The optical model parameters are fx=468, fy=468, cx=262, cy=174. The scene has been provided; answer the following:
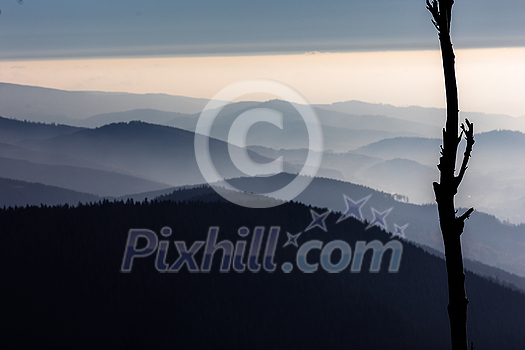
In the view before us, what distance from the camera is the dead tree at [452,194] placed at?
10.4 meters

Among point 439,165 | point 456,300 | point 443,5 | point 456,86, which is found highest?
point 443,5

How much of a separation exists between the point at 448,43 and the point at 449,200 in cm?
359

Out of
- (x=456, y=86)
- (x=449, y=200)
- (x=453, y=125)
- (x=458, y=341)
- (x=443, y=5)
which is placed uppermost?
(x=443, y=5)

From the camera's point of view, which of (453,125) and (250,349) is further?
(250,349)

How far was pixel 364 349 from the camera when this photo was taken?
655 feet

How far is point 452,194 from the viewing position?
10.5 m

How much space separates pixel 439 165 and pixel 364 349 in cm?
20693

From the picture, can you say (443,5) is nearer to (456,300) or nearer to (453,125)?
(453,125)

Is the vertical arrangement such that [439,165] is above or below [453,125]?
→ below

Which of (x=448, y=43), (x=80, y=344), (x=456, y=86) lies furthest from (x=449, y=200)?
(x=80, y=344)

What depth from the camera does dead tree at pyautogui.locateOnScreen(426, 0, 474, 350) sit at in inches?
411

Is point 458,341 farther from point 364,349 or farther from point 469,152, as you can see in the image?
point 364,349

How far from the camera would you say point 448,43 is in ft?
35.2

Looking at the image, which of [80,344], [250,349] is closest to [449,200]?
[250,349]
